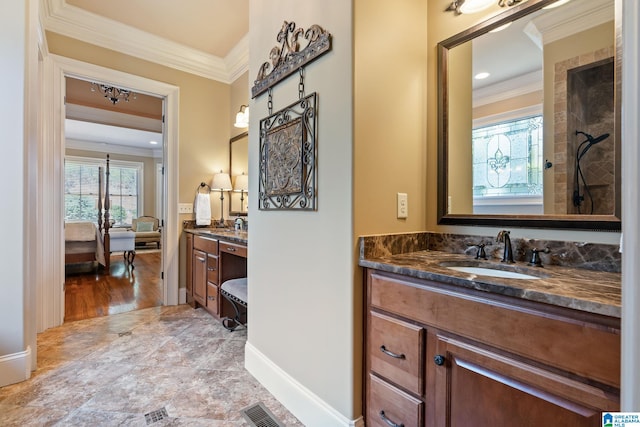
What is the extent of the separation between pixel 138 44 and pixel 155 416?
3353 mm

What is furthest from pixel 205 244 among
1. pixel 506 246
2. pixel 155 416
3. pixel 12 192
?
pixel 506 246

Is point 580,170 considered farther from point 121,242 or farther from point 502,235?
point 121,242

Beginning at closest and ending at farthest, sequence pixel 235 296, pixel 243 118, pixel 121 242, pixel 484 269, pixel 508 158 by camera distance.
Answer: pixel 484 269 → pixel 508 158 → pixel 235 296 → pixel 243 118 → pixel 121 242

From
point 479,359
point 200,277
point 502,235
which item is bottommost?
point 200,277

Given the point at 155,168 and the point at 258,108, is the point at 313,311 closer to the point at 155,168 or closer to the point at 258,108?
the point at 258,108

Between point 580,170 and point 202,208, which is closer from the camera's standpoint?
point 580,170

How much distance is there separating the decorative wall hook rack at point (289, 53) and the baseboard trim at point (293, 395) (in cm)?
168

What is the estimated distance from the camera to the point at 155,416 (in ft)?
5.12

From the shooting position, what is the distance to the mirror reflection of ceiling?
1147 mm

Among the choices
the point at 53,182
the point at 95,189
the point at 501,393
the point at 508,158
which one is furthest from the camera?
the point at 95,189

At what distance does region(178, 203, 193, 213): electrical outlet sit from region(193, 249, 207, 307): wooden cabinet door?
516 mm

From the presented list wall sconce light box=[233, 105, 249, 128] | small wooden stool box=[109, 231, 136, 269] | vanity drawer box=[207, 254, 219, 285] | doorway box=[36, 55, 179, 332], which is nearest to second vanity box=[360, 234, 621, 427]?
vanity drawer box=[207, 254, 219, 285]

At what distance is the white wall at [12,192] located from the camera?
1.84m

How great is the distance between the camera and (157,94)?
328 cm
